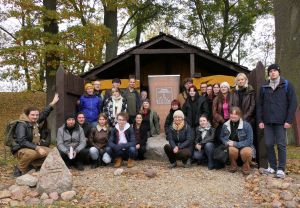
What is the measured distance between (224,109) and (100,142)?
8.97 feet

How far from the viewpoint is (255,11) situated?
75.3 ft

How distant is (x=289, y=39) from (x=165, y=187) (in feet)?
25.5

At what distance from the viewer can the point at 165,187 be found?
6844 millimetres

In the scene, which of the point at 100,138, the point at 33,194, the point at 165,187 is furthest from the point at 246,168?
the point at 33,194

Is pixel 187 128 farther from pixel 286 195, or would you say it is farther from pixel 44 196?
pixel 44 196

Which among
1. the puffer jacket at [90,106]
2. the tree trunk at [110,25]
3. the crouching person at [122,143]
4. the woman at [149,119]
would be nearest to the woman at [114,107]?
the puffer jacket at [90,106]

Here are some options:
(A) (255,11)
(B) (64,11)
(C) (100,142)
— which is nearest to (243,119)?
(C) (100,142)

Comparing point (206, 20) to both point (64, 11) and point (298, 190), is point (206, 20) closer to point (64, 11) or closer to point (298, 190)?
point (64, 11)

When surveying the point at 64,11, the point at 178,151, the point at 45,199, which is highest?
the point at 64,11

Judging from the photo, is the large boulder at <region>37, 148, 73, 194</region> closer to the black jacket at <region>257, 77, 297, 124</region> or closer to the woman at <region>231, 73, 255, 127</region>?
the woman at <region>231, 73, 255, 127</region>

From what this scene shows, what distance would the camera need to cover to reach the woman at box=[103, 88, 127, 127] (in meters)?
9.10

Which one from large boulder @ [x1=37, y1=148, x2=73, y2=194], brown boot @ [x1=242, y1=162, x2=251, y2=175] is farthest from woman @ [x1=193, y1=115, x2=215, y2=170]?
large boulder @ [x1=37, y1=148, x2=73, y2=194]

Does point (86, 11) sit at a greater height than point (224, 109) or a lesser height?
greater

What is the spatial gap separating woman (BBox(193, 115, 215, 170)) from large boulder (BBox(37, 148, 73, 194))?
9.36ft
